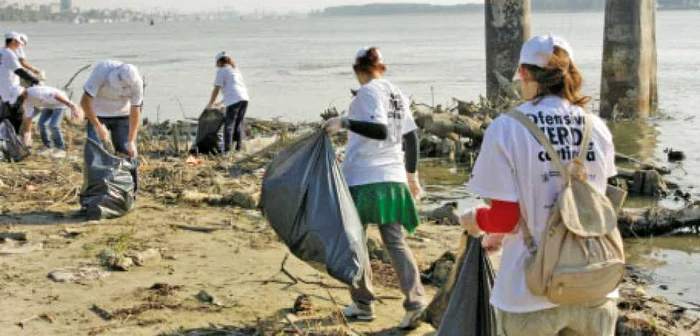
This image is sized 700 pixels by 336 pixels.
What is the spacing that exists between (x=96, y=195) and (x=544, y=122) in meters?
5.67

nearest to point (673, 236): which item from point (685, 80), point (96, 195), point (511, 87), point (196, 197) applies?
point (196, 197)

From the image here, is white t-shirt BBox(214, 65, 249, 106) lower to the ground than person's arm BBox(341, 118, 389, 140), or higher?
lower

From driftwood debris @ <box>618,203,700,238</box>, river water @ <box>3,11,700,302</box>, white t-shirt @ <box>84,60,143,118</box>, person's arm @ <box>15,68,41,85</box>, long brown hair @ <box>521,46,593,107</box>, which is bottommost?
river water @ <box>3,11,700,302</box>

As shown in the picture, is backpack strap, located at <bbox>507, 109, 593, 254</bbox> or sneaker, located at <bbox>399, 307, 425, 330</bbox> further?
sneaker, located at <bbox>399, 307, 425, 330</bbox>

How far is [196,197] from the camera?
30.4ft

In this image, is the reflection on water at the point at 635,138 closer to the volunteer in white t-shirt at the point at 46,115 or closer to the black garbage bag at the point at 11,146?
the volunteer in white t-shirt at the point at 46,115

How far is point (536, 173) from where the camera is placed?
11.0 feet

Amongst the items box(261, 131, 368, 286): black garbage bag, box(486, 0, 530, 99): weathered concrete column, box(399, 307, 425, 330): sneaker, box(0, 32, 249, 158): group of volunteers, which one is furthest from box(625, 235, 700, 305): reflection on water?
box(486, 0, 530, 99): weathered concrete column

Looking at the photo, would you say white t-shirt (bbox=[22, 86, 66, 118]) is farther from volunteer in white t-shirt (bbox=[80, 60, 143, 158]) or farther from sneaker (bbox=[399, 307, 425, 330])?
sneaker (bbox=[399, 307, 425, 330])

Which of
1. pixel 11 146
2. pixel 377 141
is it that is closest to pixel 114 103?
pixel 11 146

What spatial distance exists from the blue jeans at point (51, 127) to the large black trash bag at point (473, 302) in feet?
31.8

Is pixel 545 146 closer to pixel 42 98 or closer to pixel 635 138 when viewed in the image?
pixel 42 98

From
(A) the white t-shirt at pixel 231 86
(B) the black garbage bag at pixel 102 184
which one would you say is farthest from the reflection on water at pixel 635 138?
(B) the black garbage bag at pixel 102 184

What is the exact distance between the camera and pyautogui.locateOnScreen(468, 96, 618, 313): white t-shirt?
333cm
